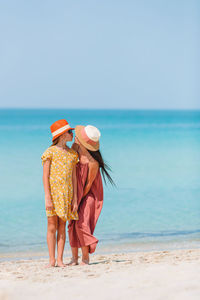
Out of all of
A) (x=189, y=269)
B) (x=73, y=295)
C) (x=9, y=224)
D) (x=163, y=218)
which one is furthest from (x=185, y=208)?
(x=73, y=295)

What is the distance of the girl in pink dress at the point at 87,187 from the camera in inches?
217

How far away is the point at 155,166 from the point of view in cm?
2147

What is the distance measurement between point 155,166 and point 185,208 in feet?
31.8

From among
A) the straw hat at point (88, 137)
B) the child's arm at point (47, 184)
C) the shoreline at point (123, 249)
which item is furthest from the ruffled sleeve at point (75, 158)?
the shoreline at point (123, 249)

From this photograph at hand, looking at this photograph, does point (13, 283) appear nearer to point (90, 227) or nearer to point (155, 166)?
point (90, 227)

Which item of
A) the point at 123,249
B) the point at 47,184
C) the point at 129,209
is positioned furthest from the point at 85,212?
the point at 129,209

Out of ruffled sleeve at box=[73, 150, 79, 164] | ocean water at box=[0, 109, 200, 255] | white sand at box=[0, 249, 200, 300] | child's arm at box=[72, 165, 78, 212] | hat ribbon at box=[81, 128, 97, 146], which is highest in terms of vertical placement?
hat ribbon at box=[81, 128, 97, 146]

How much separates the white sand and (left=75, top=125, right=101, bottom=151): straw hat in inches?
45.9

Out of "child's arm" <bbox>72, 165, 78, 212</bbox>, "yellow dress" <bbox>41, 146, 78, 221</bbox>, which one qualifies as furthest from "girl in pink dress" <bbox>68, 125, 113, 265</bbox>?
"yellow dress" <bbox>41, 146, 78, 221</bbox>

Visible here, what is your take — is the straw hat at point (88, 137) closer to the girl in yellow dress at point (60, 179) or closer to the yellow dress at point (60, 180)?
the girl in yellow dress at point (60, 179)

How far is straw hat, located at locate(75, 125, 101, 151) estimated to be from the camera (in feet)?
18.0

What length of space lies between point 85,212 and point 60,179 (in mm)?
461

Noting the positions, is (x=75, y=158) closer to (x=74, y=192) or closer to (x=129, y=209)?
(x=74, y=192)

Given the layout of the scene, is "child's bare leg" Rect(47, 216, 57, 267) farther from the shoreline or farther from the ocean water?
the ocean water
